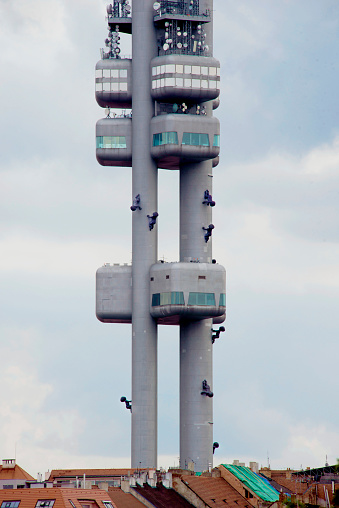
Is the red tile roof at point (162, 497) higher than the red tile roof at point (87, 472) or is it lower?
lower

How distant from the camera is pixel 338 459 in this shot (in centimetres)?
16438

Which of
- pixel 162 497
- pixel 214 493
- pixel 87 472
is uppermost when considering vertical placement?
pixel 87 472

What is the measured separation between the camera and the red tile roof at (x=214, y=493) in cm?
18788

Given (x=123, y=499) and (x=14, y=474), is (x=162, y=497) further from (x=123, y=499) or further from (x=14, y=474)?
(x=14, y=474)

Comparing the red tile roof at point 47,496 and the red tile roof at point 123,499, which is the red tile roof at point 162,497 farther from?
the red tile roof at point 47,496

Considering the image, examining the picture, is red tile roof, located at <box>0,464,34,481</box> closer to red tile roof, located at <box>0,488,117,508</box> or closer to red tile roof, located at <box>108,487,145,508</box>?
red tile roof, located at <box>108,487,145,508</box>

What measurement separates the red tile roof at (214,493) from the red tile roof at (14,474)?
19695 mm

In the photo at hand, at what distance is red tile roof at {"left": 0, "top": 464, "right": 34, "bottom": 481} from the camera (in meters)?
182

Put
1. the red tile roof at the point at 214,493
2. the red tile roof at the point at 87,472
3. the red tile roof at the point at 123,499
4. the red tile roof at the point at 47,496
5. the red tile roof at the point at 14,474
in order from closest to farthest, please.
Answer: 1. the red tile roof at the point at 47,496
2. the red tile roof at the point at 123,499
3. the red tile roof at the point at 14,474
4. the red tile roof at the point at 214,493
5. the red tile roof at the point at 87,472

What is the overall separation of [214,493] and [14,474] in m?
26.4

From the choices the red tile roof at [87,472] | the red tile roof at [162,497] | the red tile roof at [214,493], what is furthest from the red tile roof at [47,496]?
the red tile roof at [87,472]

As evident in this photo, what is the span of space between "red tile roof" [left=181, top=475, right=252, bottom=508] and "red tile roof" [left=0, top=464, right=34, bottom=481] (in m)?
19.7

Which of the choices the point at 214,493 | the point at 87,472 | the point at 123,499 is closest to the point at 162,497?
the point at 123,499

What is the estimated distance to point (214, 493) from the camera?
631 ft
